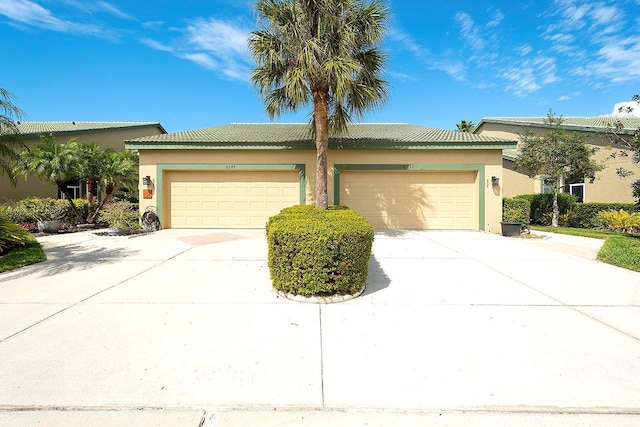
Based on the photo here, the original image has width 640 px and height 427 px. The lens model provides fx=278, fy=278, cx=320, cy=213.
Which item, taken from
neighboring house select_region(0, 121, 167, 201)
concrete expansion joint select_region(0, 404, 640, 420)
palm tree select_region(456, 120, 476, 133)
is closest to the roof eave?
neighboring house select_region(0, 121, 167, 201)

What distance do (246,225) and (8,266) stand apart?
22.0 feet

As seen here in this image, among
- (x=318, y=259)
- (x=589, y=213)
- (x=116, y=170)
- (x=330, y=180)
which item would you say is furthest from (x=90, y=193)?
(x=589, y=213)

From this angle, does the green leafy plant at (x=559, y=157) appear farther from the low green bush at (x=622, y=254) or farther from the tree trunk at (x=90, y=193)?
the tree trunk at (x=90, y=193)

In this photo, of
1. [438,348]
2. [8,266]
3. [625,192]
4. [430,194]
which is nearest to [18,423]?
[438,348]

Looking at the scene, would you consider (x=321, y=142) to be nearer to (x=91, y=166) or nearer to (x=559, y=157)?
(x=559, y=157)

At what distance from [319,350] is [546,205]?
15.6 metres

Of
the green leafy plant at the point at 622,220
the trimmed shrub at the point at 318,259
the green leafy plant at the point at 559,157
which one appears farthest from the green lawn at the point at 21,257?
the green leafy plant at the point at 622,220

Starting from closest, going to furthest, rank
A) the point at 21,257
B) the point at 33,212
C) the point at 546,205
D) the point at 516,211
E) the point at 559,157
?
the point at 21,257 → the point at 33,212 → the point at 516,211 → the point at 559,157 → the point at 546,205

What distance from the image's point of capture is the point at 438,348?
9.64 feet

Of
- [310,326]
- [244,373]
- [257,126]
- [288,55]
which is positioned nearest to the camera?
[244,373]

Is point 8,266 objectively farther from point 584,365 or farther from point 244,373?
point 584,365

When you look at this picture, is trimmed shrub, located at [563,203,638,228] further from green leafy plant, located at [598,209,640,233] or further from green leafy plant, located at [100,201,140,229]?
green leafy plant, located at [100,201,140,229]

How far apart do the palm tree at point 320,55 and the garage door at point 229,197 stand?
315 centimetres

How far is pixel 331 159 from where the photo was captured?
11398 mm
